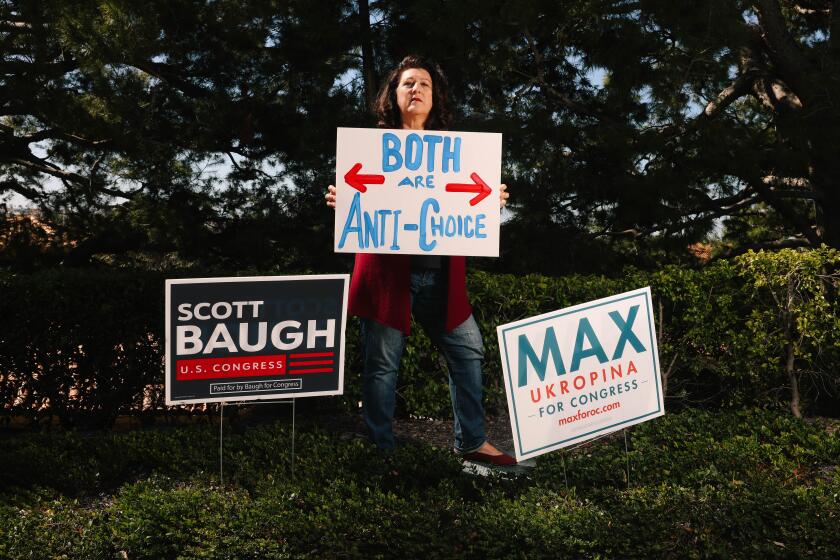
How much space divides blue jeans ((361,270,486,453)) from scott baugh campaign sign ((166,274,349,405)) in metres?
0.17

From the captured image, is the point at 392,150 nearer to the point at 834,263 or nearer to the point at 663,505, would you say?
the point at 663,505

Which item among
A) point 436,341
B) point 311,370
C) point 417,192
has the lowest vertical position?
point 311,370

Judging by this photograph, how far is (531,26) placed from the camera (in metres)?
8.59

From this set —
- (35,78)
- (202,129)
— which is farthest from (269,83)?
(35,78)

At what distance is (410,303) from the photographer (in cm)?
466

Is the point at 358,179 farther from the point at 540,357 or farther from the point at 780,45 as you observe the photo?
the point at 780,45

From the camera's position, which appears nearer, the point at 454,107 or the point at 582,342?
the point at 582,342

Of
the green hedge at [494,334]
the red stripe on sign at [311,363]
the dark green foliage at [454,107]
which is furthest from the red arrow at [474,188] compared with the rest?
the dark green foliage at [454,107]

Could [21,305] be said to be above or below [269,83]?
below

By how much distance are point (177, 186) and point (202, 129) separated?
2.35ft

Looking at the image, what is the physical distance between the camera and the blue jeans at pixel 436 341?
184 inches

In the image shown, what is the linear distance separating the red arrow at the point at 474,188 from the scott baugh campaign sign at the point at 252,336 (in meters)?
0.71

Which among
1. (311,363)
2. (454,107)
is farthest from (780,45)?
(311,363)

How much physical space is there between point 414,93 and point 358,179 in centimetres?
56
